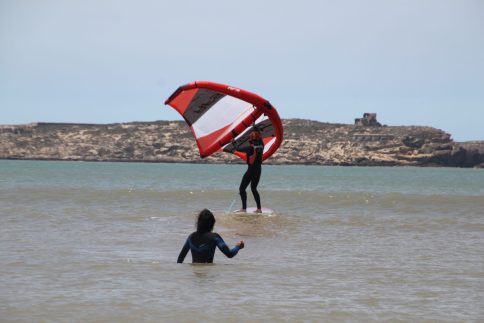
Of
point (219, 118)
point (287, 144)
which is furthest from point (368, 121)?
point (219, 118)

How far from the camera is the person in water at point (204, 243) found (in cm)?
952

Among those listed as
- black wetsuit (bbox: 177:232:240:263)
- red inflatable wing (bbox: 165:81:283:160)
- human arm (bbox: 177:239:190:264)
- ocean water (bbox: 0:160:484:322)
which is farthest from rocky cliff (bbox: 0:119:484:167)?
human arm (bbox: 177:239:190:264)

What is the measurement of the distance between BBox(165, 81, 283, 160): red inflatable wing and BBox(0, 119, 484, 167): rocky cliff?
509 ft

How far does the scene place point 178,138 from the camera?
18612cm

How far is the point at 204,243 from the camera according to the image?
975 cm

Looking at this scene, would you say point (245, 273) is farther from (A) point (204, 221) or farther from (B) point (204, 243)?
(A) point (204, 221)

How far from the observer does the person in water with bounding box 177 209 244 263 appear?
31.2 ft

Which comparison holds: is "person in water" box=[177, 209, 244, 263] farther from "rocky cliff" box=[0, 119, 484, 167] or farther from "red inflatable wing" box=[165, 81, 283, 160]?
"rocky cliff" box=[0, 119, 484, 167]

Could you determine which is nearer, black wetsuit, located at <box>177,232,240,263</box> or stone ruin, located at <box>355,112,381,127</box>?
black wetsuit, located at <box>177,232,240,263</box>

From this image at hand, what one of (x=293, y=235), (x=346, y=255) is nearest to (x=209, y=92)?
(x=293, y=235)

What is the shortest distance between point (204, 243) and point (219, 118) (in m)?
9.85

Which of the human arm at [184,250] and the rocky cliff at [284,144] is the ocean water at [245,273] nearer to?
the human arm at [184,250]

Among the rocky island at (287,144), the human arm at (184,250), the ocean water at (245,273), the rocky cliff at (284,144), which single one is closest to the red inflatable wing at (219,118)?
the ocean water at (245,273)

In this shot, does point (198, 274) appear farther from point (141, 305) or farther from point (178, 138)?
point (178, 138)
